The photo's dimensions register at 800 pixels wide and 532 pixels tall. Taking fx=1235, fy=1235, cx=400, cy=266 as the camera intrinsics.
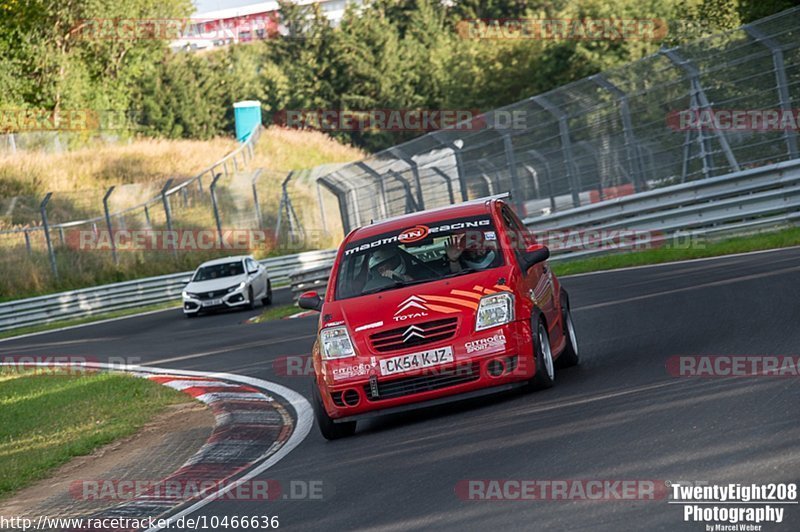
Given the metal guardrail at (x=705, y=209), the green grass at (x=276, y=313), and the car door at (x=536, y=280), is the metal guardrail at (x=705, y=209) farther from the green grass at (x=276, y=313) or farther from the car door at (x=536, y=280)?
the car door at (x=536, y=280)

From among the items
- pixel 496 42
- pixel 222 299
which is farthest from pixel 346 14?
pixel 222 299

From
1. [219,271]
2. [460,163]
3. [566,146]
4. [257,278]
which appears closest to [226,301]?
[257,278]

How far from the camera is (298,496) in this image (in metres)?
7.32

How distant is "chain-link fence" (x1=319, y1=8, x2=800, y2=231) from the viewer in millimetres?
20641

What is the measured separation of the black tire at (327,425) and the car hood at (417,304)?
23.3 inches

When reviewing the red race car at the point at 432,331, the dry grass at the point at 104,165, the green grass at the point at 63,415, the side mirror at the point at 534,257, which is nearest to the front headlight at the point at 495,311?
the red race car at the point at 432,331

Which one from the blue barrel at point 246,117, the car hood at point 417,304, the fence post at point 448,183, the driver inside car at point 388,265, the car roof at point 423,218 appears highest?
the blue barrel at point 246,117

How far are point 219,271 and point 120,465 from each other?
1943cm

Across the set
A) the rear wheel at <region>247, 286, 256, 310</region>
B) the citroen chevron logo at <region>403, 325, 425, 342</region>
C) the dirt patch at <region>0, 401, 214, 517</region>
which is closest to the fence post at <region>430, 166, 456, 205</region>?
the rear wheel at <region>247, 286, 256, 310</region>

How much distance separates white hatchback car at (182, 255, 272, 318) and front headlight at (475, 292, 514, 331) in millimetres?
19129

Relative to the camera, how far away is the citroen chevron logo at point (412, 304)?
9.14 meters

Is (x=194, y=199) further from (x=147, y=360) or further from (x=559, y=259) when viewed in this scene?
(x=147, y=360)

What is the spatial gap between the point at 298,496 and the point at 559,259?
17.2m

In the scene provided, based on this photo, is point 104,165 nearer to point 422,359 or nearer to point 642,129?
point 642,129
